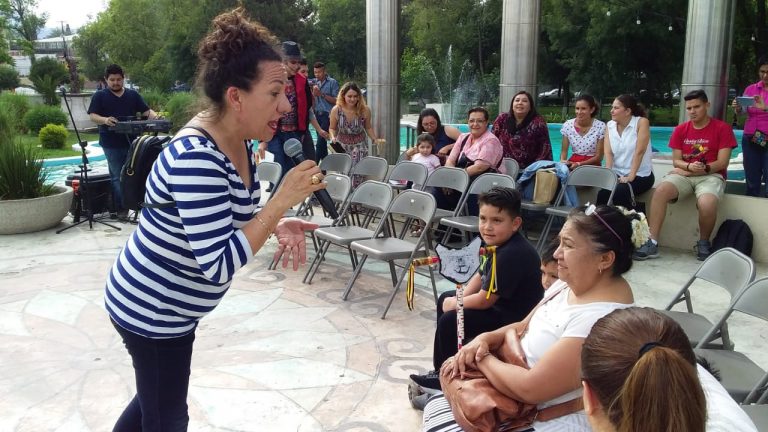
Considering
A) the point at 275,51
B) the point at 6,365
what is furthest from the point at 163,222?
the point at 6,365

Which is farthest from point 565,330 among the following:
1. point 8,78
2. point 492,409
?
point 8,78

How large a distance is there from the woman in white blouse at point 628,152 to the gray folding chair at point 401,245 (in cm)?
215

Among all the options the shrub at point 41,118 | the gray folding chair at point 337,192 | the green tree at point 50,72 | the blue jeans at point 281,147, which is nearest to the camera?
the gray folding chair at point 337,192

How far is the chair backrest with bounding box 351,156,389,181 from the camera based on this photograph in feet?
22.4

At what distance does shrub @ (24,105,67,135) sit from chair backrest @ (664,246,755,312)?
1821 cm

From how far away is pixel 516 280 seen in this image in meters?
3.10

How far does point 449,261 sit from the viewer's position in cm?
265

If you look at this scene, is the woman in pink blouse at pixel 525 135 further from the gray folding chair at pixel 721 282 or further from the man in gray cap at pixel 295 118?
the gray folding chair at pixel 721 282

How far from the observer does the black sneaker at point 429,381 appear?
10.4 feet

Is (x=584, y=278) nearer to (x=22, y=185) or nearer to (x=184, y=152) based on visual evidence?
(x=184, y=152)

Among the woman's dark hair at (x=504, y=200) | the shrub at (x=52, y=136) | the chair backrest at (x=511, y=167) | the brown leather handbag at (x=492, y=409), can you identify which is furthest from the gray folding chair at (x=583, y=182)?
the shrub at (x=52, y=136)

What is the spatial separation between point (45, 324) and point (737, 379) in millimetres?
4299

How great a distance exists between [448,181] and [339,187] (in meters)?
1.08

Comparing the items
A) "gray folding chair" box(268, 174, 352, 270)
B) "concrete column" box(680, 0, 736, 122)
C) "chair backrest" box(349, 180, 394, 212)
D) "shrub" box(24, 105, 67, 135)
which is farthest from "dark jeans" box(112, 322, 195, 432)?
"shrub" box(24, 105, 67, 135)
